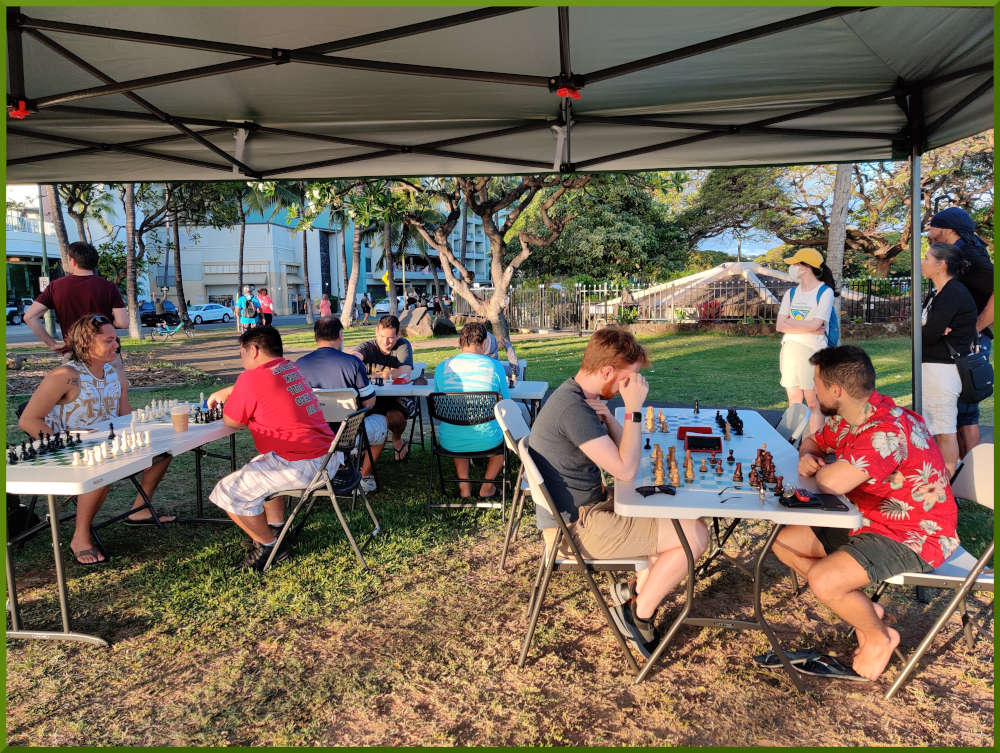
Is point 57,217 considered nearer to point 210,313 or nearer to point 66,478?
point 66,478

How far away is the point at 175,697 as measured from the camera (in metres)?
2.56

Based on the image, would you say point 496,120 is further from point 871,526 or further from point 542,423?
point 871,526

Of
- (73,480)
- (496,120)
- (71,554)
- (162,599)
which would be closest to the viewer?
(73,480)

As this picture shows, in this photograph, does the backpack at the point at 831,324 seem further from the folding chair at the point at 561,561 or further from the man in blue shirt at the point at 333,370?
the man in blue shirt at the point at 333,370

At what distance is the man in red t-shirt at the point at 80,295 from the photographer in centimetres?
471

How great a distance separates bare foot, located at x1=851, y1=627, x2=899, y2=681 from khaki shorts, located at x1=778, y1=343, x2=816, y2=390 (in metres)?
2.67

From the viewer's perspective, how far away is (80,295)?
4723 mm

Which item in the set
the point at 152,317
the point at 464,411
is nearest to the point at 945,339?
the point at 464,411

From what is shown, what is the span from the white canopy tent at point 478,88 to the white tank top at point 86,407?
166cm

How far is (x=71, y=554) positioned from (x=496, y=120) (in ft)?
14.1

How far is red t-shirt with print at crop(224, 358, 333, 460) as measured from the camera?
11.4ft

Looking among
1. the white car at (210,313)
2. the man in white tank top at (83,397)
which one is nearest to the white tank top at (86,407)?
the man in white tank top at (83,397)

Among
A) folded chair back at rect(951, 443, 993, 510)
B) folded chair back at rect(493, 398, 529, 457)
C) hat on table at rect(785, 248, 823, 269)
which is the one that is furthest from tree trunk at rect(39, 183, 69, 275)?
folded chair back at rect(951, 443, 993, 510)

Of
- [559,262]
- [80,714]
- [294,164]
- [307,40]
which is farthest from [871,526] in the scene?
[559,262]
